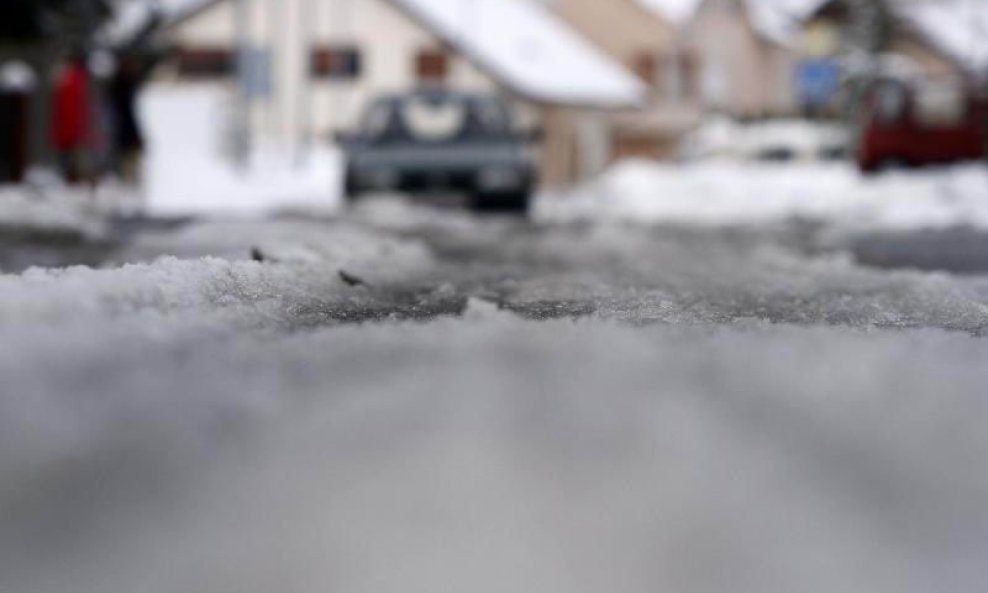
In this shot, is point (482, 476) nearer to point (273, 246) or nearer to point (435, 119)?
point (273, 246)

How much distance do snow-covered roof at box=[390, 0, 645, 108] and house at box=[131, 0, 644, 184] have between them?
0.12 feet

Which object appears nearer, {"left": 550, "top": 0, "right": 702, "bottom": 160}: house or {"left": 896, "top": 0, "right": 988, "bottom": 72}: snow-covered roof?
{"left": 896, "top": 0, "right": 988, "bottom": 72}: snow-covered roof

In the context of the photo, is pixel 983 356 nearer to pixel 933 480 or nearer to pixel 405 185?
pixel 933 480

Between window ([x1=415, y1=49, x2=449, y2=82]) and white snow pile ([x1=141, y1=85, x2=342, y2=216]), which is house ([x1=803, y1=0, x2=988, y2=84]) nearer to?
window ([x1=415, y1=49, x2=449, y2=82])

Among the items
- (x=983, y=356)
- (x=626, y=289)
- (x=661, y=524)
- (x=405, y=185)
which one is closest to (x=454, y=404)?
(x=661, y=524)

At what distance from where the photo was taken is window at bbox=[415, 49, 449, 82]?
38750mm

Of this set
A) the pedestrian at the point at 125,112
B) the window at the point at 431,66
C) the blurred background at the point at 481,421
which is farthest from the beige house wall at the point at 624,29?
the blurred background at the point at 481,421

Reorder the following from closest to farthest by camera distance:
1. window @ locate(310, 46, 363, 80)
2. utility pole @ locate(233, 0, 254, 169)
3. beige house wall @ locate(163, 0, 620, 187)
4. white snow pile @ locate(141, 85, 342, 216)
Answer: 1. white snow pile @ locate(141, 85, 342, 216)
2. utility pole @ locate(233, 0, 254, 169)
3. beige house wall @ locate(163, 0, 620, 187)
4. window @ locate(310, 46, 363, 80)

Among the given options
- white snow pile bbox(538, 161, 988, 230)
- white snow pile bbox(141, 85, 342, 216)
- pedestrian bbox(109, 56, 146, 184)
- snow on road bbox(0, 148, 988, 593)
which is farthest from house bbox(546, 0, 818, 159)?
snow on road bbox(0, 148, 988, 593)

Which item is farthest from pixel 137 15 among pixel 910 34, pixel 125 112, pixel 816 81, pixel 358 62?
pixel 816 81

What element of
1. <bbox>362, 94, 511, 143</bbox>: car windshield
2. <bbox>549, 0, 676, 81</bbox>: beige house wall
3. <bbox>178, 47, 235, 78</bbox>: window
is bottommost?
<bbox>362, 94, 511, 143</bbox>: car windshield

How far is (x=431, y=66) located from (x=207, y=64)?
5627 mm

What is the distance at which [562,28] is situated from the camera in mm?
42094

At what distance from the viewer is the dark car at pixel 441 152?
1309 centimetres
